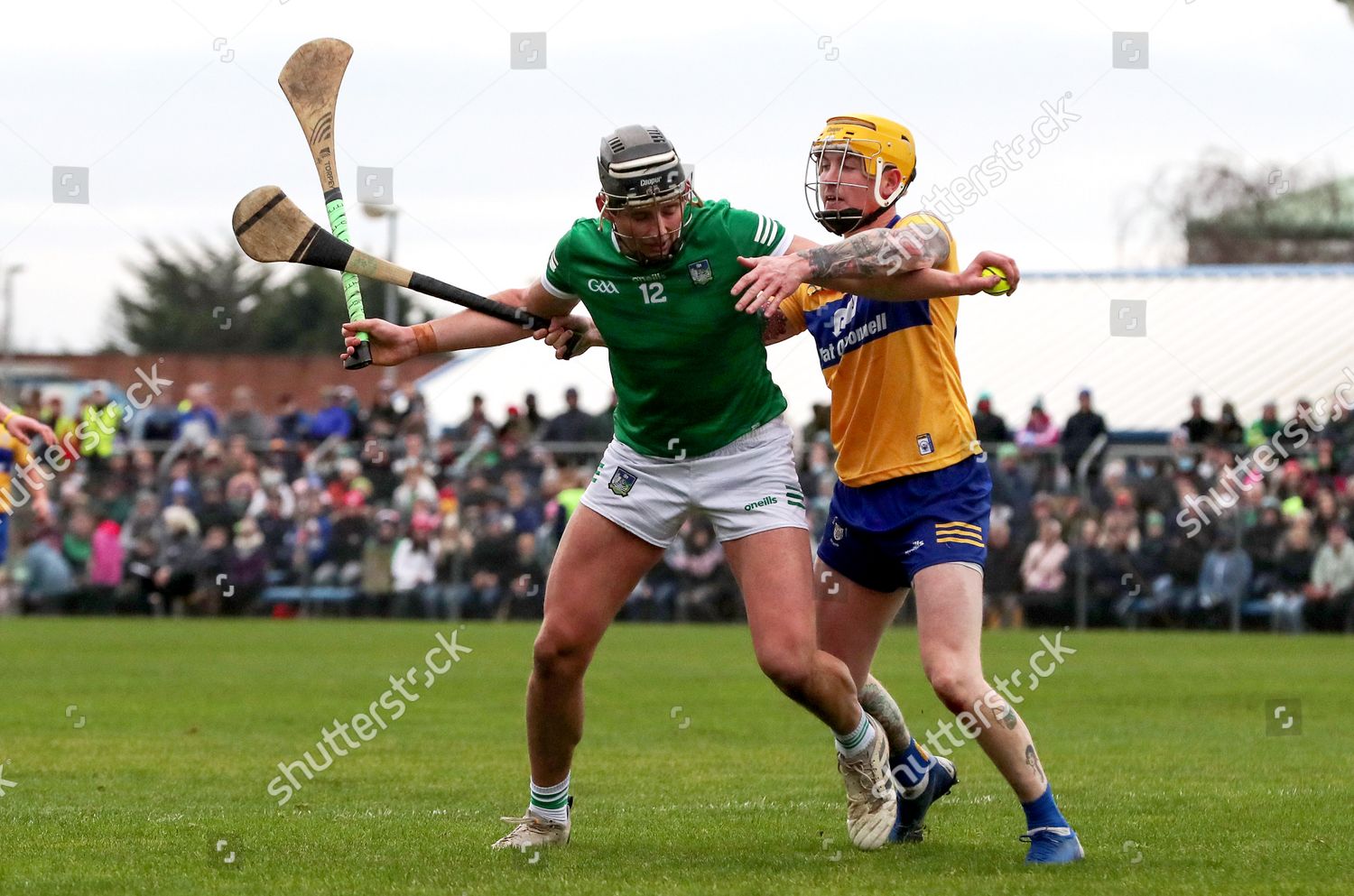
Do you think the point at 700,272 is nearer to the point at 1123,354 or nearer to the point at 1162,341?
the point at 1123,354

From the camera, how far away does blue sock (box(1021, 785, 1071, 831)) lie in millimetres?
7012

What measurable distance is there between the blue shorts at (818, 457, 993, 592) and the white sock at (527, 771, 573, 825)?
142 centimetres

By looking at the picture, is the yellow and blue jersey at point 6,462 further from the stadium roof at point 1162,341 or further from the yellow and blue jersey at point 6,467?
the stadium roof at point 1162,341

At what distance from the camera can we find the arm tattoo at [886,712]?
26.0 feet

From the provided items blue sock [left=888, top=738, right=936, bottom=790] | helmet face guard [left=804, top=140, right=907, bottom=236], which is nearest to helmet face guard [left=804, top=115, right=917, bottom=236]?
helmet face guard [left=804, top=140, right=907, bottom=236]

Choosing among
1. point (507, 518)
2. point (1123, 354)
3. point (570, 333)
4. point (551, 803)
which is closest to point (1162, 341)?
point (1123, 354)

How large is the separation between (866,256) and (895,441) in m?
0.79

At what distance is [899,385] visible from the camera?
24.1 ft

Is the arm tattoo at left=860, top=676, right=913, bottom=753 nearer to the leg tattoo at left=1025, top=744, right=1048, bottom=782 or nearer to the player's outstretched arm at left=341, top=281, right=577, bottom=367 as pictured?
the leg tattoo at left=1025, top=744, right=1048, bottom=782

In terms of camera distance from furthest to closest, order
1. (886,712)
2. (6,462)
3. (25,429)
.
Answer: (6,462), (25,429), (886,712)

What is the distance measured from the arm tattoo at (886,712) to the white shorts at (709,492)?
81 cm

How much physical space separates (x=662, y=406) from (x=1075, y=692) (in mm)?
8825

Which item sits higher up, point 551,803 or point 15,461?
point 15,461

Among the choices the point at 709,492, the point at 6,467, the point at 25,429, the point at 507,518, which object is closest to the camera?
the point at 709,492
